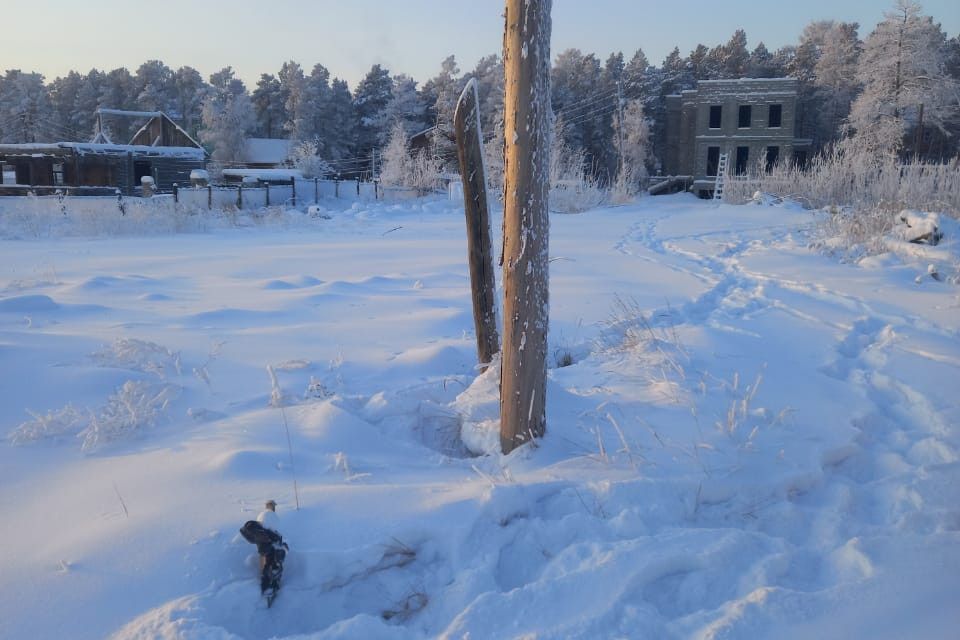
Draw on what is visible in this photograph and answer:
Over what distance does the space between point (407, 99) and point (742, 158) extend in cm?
2536

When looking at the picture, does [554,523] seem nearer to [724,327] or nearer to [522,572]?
[522,572]

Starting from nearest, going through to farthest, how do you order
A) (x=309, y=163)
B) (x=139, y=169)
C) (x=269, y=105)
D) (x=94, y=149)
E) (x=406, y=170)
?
1. (x=94, y=149)
2. (x=406, y=170)
3. (x=139, y=169)
4. (x=309, y=163)
5. (x=269, y=105)

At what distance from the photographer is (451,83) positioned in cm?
5119

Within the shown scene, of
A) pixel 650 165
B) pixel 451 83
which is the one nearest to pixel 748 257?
pixel 650 165

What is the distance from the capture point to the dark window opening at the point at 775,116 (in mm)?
37688

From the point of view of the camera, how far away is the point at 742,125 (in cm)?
3862

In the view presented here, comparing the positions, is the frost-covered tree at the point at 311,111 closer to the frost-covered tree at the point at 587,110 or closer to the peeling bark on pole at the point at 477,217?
the frost-covered tree at the point at 587,110

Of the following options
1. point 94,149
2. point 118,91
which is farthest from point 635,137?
point 118,91

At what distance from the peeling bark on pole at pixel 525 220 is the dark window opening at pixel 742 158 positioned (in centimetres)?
3962

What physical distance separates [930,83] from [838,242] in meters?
22.8

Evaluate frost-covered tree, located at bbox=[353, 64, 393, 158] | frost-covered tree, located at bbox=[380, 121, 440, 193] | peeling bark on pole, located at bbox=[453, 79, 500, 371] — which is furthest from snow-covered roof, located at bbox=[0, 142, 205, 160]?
peeling bark on pole, located at bbox=[453, 79, 500, 371]

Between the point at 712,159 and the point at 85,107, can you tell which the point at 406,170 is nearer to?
the point at 712,159

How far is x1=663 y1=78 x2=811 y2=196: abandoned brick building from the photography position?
37.5 m

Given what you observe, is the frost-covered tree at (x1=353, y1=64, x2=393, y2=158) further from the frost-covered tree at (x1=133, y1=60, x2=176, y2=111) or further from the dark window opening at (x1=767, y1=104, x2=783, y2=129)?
the dark window opening at (x1=767, y1=104, x2=783, y2=129)
